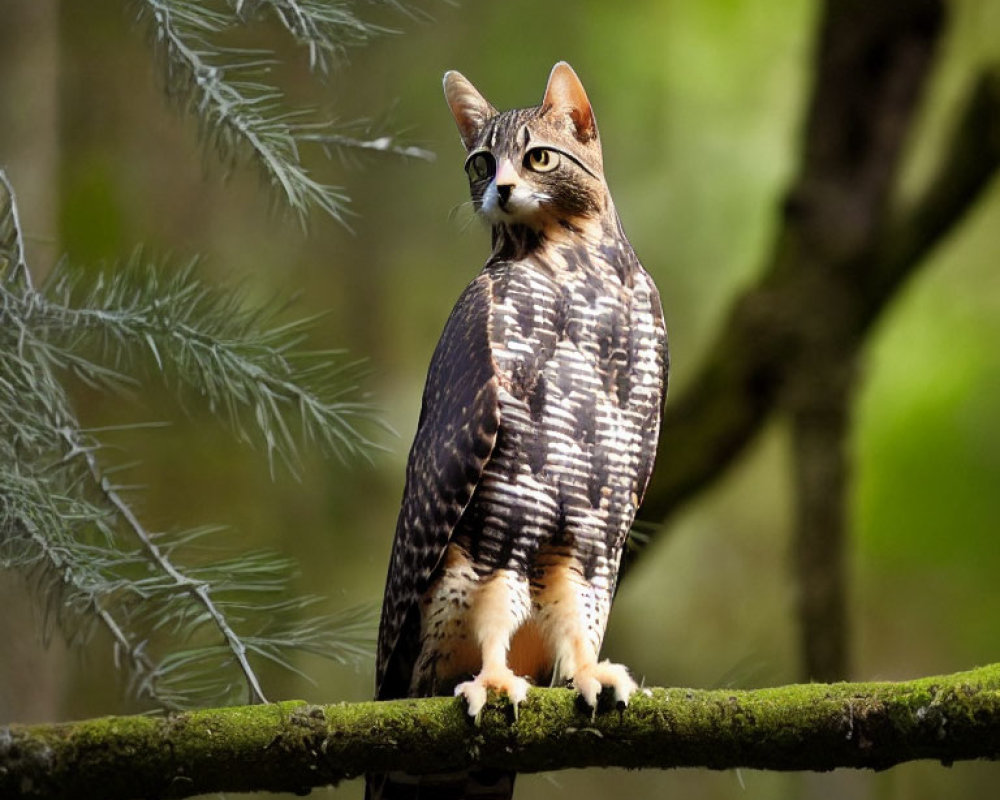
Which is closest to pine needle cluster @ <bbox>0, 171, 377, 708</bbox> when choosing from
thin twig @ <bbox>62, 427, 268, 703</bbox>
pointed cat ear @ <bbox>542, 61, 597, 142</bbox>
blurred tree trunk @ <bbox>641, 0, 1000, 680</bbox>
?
thin twig @ <bbox>62, 427, 268, 703</bbox>

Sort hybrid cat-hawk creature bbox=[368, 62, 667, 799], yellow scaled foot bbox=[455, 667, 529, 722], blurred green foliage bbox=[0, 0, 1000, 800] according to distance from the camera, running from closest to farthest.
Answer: yellow scaled foot bbox=[455, 667, 529, 722] < hybrid cat-hawk creature bbox=[368, 62, 667, 799] < blurred green foliage bbox=[0, 0, 1000, 800]

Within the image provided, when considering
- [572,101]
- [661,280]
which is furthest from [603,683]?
[661,280]

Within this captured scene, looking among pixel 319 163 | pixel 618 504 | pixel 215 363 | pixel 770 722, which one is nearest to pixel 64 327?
pixel 215 363

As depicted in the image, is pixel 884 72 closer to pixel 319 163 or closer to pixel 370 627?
pixel 319 163

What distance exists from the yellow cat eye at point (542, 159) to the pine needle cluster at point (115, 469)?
48cm

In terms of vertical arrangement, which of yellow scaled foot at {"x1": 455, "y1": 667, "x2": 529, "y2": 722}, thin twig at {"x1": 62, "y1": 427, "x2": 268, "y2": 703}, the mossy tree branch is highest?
thin twig at {"x1": 62, "y1": 427, "x2": 268, "y2": 703}

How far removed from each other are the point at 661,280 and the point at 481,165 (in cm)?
283

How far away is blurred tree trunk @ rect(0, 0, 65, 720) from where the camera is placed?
9.88ft

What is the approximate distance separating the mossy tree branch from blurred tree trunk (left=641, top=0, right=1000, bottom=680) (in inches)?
88.2

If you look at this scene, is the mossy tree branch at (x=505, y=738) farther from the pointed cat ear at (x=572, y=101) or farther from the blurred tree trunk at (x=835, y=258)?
the blurred tree trunk at (x=835, y=258)

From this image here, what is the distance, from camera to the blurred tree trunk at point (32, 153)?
119 inches

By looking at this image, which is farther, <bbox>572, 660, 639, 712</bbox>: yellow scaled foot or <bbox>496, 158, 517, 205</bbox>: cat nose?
<bbox>496, 158, 517, 205</bbox>: cat nose

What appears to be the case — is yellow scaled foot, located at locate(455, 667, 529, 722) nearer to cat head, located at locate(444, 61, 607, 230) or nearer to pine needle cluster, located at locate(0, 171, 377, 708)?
pine needle cluster, located at locate(0, 171, 377, 708)

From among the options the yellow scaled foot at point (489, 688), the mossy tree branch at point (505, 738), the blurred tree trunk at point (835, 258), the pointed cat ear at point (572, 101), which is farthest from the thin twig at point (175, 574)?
the blurred tree trunk at point (835, 258)
